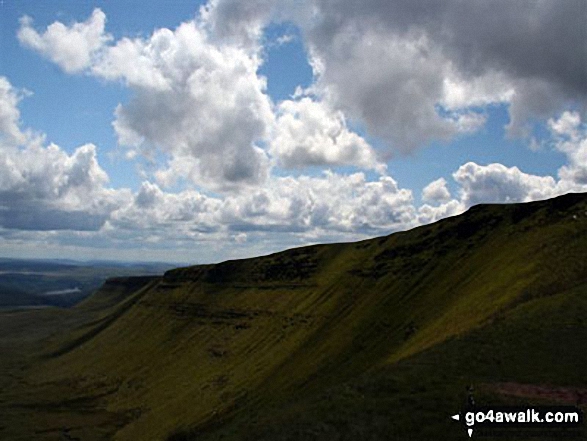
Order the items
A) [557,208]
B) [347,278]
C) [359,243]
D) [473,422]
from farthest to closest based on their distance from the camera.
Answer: [359,243], [347,278], [557,208], [473,422]

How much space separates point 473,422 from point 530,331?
74.0ft

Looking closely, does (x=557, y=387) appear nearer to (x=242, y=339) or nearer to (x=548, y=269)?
(x=548, y=269)

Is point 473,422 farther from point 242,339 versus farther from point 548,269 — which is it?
point 242,339

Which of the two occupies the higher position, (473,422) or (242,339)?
(473,422)

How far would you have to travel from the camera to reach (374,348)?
352 feet

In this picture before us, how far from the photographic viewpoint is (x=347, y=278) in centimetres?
16738

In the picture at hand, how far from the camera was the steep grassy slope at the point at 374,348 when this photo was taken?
35.2m

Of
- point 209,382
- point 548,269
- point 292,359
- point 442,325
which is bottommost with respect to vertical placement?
point 209,382

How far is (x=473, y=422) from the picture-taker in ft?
100

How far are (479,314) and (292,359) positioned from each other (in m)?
63.9

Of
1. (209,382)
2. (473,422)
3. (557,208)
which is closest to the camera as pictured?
(473,422)

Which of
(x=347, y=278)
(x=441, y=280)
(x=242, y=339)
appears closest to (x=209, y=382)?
(x=242, y=339)

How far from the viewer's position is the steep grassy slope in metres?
35.2

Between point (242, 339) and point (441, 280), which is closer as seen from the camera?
point (441, 280)
